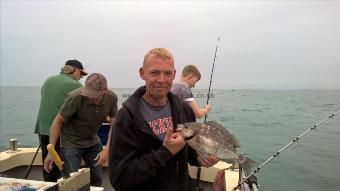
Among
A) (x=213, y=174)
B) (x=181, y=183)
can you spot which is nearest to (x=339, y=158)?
(x=213, y=174)

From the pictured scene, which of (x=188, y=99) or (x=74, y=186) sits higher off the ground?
(x=188, y=99)

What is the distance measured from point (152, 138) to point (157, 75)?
44 cm

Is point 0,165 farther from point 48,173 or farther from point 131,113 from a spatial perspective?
point 131,113

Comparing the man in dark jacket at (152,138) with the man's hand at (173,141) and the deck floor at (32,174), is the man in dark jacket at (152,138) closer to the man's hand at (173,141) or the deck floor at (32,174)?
the man's hand at (173,141)

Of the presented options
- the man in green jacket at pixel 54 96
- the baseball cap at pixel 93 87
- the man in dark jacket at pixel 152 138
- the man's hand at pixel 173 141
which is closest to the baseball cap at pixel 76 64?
the man in green jacket at pixel 54 96

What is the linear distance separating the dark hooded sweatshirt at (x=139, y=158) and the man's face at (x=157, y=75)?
157mm

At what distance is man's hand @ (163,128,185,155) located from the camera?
7.20ft

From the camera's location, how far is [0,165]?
20.4 ft

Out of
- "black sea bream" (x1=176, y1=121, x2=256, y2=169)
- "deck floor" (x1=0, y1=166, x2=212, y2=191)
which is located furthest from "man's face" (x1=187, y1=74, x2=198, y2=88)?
"black sea bream" (x1=176, y1=121, x2=256, y2=169)

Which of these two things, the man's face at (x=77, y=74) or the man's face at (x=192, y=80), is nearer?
the man's face at (x=77, y=74)

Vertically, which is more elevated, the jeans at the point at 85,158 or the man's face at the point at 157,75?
the man's face at the point at 157,75

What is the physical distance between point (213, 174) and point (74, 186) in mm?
3674

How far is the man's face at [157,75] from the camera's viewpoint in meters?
2.37

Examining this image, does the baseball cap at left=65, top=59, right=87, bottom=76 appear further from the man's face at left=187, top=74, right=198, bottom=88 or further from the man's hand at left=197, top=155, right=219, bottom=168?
the man's hand at left=197, top=155, right=219, bottom=168
